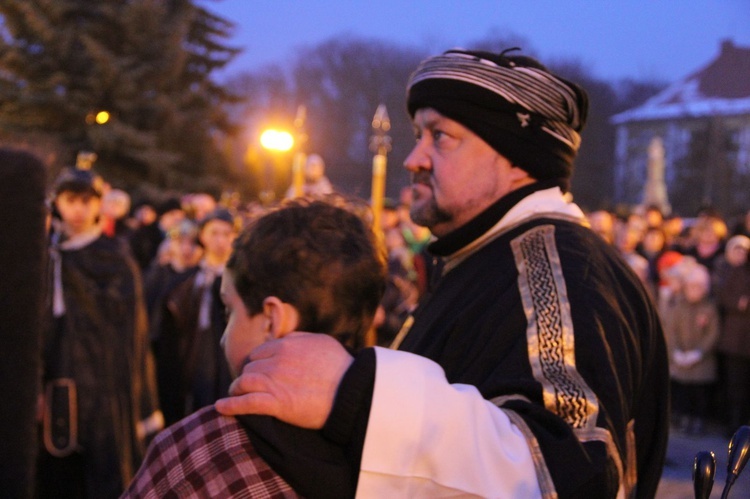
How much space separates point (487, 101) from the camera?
2.30 meters

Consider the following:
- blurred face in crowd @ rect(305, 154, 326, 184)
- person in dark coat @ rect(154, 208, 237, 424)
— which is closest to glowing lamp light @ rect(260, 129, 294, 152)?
blurred face in crowd @ rect(305, 154, 326, 184)

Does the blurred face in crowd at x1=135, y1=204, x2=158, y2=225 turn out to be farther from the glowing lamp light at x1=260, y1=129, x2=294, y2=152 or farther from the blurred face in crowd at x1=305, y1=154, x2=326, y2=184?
the blurred face in crowd at x1=305, y1=154, x2=326, y2=184

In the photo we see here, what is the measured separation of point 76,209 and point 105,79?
17601 millimetres

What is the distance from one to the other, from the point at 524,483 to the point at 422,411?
0.72 ft

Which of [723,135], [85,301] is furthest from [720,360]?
[723,135]

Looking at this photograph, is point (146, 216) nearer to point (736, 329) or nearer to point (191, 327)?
point (191, 327)

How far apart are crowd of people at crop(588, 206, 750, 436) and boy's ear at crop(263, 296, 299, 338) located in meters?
8.26

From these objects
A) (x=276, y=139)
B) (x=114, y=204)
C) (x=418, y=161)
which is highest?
(x=418, y=161)

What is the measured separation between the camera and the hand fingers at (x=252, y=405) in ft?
4.77

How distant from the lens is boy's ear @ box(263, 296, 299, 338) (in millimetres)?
1734

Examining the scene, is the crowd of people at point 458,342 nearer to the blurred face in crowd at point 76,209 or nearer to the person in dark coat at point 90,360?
the person in dark coat at point 90,360

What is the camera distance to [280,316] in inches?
68.4

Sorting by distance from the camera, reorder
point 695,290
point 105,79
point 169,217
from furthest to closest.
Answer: point 105,79 < point 169,217 < point 695,290

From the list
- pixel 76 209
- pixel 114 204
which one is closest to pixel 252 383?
pixel 76 209
